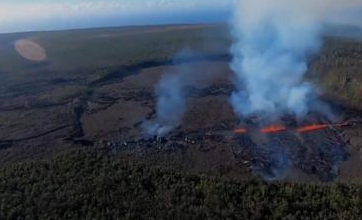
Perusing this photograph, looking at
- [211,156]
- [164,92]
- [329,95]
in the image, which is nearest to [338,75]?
[329,95]

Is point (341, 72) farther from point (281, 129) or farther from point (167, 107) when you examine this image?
point (167, 107)

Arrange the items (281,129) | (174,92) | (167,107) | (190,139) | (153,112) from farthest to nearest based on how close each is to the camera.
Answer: (174,92) → (167,107) → (153,112) → (281,129) → (190,139)

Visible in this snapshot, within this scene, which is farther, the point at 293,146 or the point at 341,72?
the point at 341,72

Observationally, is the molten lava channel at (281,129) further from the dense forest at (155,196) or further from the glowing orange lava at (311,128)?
the dense forest at (155,196)

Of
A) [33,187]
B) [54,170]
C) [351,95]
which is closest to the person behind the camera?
[33,187]

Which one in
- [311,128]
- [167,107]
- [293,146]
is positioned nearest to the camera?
[293,146]

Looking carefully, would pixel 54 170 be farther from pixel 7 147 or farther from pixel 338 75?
pixel 338 75

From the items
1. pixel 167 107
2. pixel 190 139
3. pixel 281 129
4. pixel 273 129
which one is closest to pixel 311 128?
pixel 281 129
